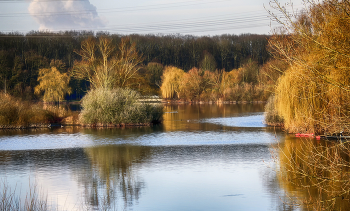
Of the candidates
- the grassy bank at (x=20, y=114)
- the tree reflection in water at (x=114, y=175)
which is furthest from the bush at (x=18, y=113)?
the tree reflection in water at (x=114, y=175)

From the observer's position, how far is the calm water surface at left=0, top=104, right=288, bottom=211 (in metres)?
10.5

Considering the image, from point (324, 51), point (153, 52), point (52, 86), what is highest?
point (153, 52)

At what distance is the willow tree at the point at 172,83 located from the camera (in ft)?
205

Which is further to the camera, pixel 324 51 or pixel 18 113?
pixel 18 113

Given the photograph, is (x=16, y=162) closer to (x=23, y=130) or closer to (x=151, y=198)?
(x=151, y=198)

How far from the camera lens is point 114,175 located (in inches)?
523

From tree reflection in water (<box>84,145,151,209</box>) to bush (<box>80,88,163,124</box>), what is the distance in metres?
8.66

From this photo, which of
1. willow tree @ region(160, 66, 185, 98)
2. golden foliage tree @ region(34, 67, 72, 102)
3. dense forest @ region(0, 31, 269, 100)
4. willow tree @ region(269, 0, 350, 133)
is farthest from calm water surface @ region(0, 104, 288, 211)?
dense forest @ region(0, 31, 269, 100)

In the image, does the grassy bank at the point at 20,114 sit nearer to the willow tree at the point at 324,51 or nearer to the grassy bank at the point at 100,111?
the grassy bank at the point at 100,111

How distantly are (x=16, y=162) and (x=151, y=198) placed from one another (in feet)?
26.0

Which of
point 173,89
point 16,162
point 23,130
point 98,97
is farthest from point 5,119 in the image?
point 173,89

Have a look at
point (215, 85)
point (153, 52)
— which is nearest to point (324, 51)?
point (215, 85)

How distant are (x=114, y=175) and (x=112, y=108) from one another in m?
15.0

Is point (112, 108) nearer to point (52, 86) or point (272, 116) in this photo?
point (272, 116)
